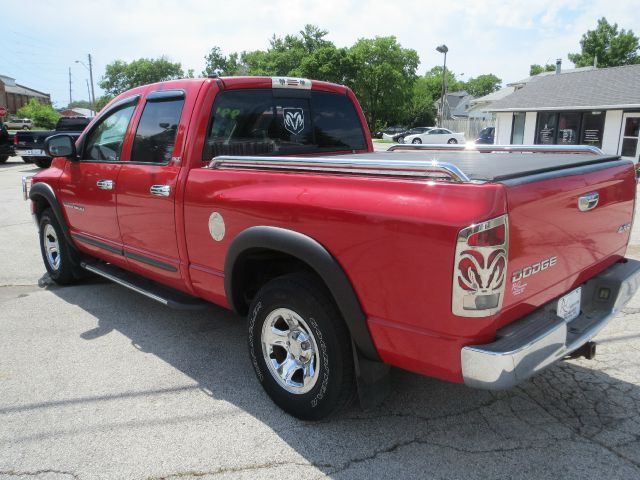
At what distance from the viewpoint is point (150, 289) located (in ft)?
13.1

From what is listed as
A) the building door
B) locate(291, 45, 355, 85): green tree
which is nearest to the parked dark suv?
the building door

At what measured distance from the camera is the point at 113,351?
3.94m

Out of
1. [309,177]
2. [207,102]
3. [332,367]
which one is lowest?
[332,367]

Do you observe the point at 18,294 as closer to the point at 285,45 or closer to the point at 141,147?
the point at 141,147

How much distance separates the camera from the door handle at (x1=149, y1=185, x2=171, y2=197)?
348cm

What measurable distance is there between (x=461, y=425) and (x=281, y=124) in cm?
248

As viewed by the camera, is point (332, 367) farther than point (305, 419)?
No

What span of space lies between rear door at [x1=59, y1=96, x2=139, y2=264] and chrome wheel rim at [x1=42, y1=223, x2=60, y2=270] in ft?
2.38

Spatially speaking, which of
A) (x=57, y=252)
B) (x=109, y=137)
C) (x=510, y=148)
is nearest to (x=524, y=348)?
(x=510, y=148)

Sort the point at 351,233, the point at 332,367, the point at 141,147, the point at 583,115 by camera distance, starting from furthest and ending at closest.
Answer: the point at 583,115 → the point at 141,147 → the point at 332,367 → the point at 351,233

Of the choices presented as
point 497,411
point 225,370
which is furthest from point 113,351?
point 497,411

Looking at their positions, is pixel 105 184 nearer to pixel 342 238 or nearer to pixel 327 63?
pixel 342 238

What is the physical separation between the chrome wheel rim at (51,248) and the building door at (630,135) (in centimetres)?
2045

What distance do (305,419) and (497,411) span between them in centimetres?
113
